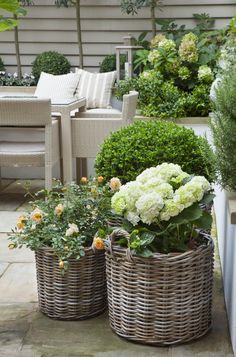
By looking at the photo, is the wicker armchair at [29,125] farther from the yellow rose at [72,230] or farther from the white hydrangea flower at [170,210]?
the white hydrangea flower at [170,210]

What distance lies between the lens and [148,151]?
3.45 meters

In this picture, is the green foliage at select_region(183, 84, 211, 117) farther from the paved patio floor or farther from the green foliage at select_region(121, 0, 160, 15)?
the paved patio floor

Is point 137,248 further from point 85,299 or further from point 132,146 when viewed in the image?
point 132,146

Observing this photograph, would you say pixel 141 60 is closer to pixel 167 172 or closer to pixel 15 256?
pixel 15 256

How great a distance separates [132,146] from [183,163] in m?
0.29

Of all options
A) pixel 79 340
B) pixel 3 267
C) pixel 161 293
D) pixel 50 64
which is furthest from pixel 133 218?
pixel 50 64

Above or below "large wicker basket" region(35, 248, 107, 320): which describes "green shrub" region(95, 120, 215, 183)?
above

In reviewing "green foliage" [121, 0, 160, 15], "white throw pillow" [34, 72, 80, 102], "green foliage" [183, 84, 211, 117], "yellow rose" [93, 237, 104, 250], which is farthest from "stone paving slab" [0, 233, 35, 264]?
"green foliage" [121, 0, 160, 15]

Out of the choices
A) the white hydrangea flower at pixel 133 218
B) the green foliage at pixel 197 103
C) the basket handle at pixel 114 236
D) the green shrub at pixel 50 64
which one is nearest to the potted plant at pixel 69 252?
the basket handle at pixel 114 236

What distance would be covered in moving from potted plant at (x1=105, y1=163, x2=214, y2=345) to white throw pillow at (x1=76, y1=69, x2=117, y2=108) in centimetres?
462

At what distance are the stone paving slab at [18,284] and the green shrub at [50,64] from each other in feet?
16.6

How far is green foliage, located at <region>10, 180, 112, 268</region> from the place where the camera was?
2980mm

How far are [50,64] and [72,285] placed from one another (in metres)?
5.96

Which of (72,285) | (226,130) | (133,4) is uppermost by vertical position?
(133,4)
